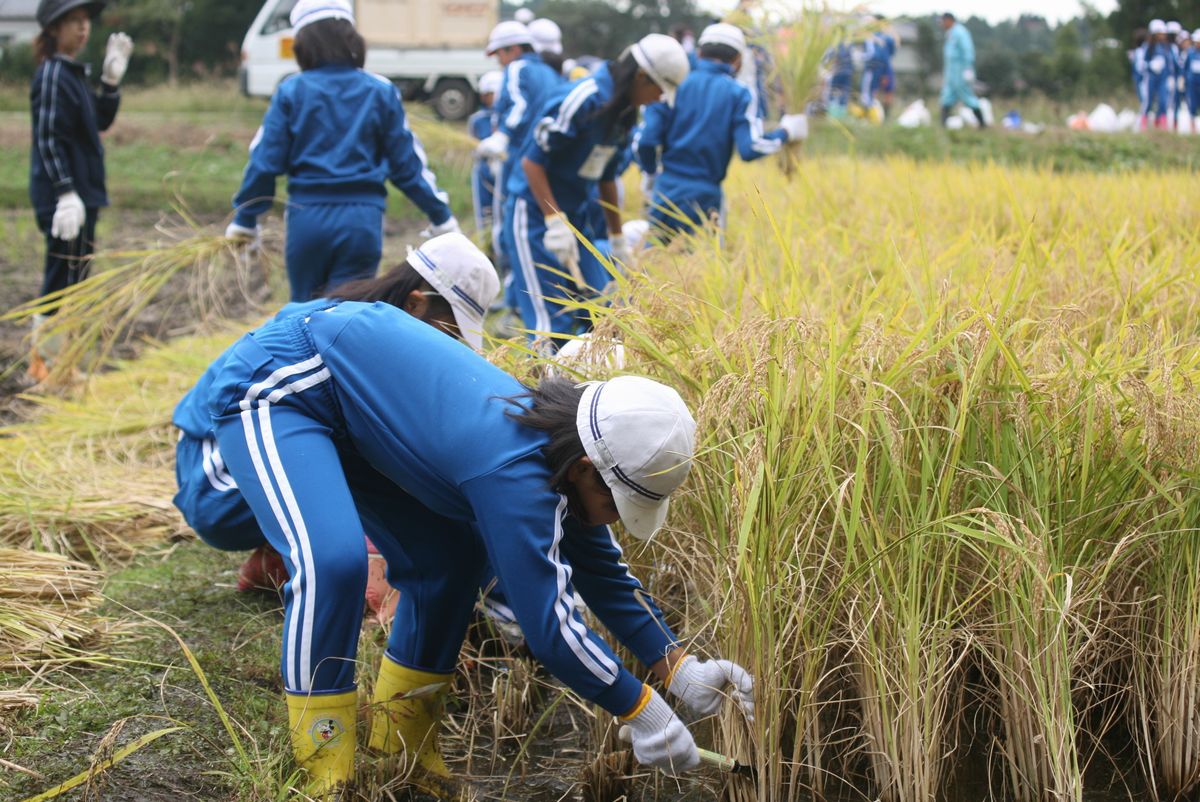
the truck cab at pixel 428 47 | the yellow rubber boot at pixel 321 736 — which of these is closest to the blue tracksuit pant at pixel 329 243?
the yellow rubber boot at pixel 321 736

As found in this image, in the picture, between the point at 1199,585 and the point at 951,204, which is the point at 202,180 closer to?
the point at 951,204

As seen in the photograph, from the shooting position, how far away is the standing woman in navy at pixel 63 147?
523 centimetres

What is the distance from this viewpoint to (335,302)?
8.19 ft

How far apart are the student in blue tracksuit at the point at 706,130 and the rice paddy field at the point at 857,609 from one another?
9.65ft

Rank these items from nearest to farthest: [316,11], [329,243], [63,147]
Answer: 1. [316,11]
2. [329,243]
3. [63,147]

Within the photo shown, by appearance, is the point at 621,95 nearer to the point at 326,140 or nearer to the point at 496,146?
the point at 326,140

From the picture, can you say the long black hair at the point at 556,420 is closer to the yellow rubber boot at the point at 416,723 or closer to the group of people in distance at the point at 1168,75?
the yellow rubber boot at the point at 416,723

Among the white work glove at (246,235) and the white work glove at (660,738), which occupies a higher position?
the white work glove at (246,235)

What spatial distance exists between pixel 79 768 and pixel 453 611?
0.73 m

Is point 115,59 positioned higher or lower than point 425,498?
higher

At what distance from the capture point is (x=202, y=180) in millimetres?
12023

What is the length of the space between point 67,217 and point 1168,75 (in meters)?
14.5

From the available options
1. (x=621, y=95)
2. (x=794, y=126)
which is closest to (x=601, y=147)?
(x=621, y=95)

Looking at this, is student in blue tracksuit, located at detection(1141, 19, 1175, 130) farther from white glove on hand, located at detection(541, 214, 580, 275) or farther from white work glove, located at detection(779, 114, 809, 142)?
white glove on hand, located at detection(541, 214, 580, 275)
